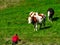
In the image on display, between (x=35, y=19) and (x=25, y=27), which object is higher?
(x=35, y=19)

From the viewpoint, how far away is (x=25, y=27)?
29.5 m

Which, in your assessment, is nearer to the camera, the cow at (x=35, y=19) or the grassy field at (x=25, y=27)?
the grassy field at (x=25, y=27)

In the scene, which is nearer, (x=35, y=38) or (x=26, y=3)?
(x=35, y=38)

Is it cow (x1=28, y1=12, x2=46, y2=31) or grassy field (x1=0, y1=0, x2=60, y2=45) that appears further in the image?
cow (x1=28, y1=12, x2=46, y2=31)

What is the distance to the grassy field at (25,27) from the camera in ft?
82.1

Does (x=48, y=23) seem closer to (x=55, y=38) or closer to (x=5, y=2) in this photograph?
(x=55, y=38)

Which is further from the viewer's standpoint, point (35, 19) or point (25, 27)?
point (25, 27)

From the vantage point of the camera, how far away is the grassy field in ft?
82.1

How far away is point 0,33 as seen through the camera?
92.0 feet

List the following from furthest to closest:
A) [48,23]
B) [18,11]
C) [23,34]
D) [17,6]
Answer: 1. [17,6]
2. [18,11]
3. [48,23]
4. [23,34]

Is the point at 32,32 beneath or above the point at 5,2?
beneath

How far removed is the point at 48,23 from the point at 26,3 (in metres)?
14.4

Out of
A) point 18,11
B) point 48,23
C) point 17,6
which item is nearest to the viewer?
point 48,23

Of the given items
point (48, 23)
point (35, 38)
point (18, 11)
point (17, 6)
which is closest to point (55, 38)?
point (35, 38)
